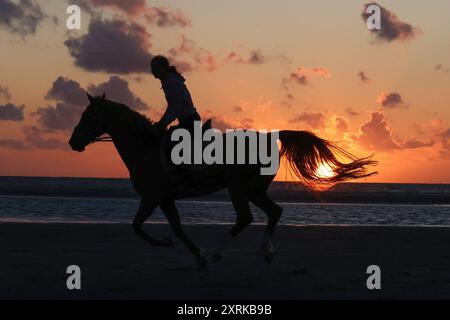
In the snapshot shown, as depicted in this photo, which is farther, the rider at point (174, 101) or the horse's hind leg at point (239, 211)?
the horse's hind leg at point (239, 211)

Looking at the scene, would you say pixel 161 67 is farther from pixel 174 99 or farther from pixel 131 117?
pixel 131 117

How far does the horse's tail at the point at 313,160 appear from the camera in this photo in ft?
38.3

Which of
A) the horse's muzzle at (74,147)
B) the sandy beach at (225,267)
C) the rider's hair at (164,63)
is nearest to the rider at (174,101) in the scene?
the rider's hair at (164,63)

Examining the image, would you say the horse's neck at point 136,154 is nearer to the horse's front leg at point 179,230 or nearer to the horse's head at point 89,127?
the horse's head at point 89,127

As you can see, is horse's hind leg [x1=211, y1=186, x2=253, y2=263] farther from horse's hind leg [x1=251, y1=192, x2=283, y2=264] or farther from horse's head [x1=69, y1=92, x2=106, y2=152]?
horse's head [x1=69, y1=92, x2=106, y2=152]

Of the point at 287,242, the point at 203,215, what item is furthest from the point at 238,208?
the point at 203,215

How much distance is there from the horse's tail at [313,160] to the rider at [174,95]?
1.74 metres

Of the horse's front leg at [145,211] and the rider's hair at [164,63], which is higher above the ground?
the rider's hair at [164,63]

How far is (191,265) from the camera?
11297 mm

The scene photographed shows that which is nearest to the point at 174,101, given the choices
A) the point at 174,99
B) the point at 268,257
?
the point at 174,99

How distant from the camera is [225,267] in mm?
11102

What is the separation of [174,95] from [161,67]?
45 cm

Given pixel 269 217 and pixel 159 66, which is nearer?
pixel 159 66

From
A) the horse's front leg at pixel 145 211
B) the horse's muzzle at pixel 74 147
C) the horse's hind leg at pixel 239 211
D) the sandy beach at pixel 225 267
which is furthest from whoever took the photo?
the horse's muzzle at pixel 74 147
